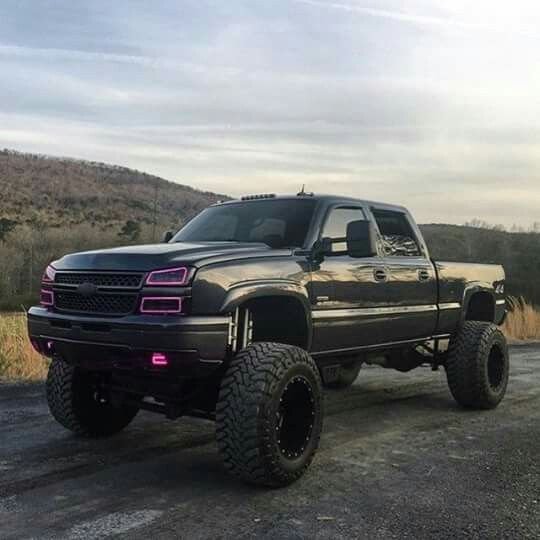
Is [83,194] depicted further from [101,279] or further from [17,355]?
[101,279]

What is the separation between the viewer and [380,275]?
6023mm

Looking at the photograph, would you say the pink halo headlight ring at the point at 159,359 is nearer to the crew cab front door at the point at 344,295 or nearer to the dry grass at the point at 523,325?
the crew cab front door at the point at 344,295

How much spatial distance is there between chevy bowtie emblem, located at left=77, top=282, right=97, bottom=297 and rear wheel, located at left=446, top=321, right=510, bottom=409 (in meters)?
4.15

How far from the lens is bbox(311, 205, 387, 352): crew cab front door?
5328mm

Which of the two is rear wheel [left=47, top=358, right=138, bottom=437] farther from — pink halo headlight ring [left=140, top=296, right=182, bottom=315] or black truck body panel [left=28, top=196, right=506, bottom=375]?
pink halo headlight ring [left=140, top=296, right=182, bottom=315]

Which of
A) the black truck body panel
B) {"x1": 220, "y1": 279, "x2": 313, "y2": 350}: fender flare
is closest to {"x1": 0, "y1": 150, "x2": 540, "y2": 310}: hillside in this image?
the black truck body panel

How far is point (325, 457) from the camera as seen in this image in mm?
5215

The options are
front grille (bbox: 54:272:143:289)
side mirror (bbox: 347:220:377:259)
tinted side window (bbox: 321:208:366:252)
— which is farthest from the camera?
tinted side window (bbox: 321:208:366:252)

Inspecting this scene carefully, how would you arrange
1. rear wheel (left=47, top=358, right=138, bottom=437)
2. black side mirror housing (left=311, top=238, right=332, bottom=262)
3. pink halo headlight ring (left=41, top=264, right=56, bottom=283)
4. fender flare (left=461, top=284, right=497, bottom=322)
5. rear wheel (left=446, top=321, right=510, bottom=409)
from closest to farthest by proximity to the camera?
pink halo headlight ring (left=41, top=264, right=56, bottom=283) → black side mirror housing (left=311, top=238, right=332, bottom=262) → rear wheel (left=47, top=358, right=138, bottom=437) → rear wheel (left=446, top=321, right=510, bottom=409) → fender flare (left=461, top=284, right=497, bottom=322)

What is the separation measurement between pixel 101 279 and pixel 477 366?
4.22 m

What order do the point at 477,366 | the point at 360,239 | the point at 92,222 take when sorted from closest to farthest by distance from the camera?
the point at 360,239
the point at 477,366
the point at 92,222

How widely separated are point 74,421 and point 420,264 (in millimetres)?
3629

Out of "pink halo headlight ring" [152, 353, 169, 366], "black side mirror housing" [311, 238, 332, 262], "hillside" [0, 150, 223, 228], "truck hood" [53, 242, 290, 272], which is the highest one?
"hillside" [0, 150, 223, 228]

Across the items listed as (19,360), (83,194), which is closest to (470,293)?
(19,360)
